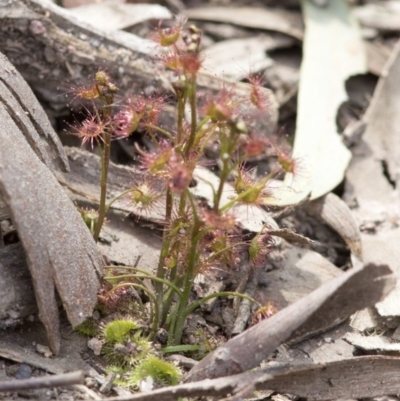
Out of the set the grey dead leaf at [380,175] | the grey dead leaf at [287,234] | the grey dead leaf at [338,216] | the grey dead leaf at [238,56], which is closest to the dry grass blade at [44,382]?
the grey dead leaf at [287,234]

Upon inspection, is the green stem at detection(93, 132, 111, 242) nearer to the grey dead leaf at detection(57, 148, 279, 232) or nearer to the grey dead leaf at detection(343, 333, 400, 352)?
the grey dead leaf at detection(57, 148, 279, 232)

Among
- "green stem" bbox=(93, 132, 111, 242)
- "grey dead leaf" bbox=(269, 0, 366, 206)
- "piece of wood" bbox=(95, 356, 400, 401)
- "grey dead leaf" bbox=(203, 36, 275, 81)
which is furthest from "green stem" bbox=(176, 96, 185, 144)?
"grey dead leaf" bbox=(203, 36, 275, 81)

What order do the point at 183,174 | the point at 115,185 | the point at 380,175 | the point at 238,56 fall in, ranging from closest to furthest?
the point at 183,174 < the point at 115,185 < the point at 380,175 < the point at 238,56

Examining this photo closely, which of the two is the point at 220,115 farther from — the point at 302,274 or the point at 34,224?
the point at 302,274

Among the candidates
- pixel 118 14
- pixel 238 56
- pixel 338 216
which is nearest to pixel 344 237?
pixel 338 216

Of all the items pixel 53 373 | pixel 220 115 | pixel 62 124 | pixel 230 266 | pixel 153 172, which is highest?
pixel 220 115

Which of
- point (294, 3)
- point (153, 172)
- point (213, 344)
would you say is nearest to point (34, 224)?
point (153, 172)

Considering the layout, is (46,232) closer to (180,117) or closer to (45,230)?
(45,230)
